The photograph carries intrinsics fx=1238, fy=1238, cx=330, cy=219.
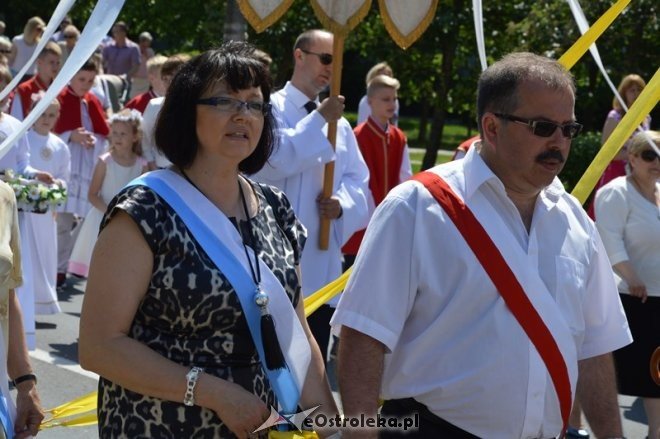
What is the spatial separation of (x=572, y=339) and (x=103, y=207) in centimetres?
662

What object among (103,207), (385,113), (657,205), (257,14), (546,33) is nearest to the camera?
(257,14)

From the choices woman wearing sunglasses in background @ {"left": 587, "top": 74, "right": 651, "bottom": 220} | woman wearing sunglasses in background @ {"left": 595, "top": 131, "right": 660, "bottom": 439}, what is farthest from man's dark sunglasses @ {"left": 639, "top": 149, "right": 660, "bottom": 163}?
woman wearing sunglasses in background @ {"left": 587, "top": 74, "right": 651, "bottom": 220}

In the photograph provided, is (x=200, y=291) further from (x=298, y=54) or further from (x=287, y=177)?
(x=298, y=54)

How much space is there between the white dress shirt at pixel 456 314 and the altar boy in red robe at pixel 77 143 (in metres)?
8.34

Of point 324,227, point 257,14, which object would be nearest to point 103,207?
point 324,227

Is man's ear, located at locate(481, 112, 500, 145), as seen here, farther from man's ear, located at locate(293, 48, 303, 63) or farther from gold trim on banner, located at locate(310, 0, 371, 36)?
man's ear, located at locate(293, 48, 303, 63)

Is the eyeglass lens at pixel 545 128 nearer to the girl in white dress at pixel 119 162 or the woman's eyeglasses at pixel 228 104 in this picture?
the woman's eyeglasses at pixel 228 104

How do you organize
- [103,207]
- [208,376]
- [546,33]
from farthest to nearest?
[546,33] → [103,207] → [208,376]

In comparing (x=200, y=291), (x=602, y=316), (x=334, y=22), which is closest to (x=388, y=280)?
(x=200, y=291)

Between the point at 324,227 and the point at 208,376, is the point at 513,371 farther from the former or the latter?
the point at 324,227

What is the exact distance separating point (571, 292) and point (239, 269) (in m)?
0.98

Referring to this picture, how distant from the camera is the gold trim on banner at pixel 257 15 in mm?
5910

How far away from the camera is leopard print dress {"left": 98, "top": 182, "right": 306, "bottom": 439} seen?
3.34 metres

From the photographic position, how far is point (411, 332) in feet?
11.6
